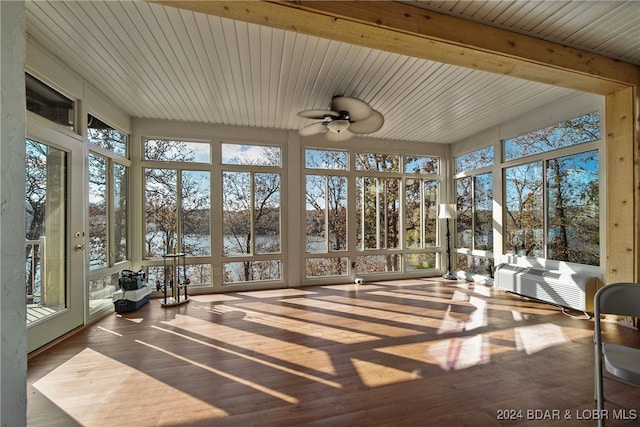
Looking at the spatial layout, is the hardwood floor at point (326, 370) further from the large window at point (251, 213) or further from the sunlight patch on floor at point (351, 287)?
the large window at point (251, 213)

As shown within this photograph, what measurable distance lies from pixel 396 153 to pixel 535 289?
3.60m

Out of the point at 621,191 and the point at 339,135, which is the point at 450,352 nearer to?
the point at 339,135

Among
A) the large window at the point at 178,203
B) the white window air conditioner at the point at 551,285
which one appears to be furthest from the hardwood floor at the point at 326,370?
the large window at the point at 178,203

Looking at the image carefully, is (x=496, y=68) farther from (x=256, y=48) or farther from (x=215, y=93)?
(x=215, y=93)

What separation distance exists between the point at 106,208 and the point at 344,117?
12.5ft

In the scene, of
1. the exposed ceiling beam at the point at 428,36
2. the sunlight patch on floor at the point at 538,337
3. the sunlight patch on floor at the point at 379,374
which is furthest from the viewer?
the sunlight patch on floor at the point at 538,337

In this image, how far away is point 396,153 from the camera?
19.7 feet

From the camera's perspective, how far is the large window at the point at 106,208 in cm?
364

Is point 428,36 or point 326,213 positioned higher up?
point 428,36

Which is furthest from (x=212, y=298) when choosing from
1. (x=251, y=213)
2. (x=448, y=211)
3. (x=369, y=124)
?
(x=448, y=211)

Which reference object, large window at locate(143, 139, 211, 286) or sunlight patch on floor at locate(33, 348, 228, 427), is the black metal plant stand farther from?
sunlight patch on floor at locate(33, 348, 228, 427)

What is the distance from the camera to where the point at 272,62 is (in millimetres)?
2912

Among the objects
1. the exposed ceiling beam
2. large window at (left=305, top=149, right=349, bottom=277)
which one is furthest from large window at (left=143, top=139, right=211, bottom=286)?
the exposed ceiling beam

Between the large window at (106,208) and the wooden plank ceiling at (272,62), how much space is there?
0.64 meters
